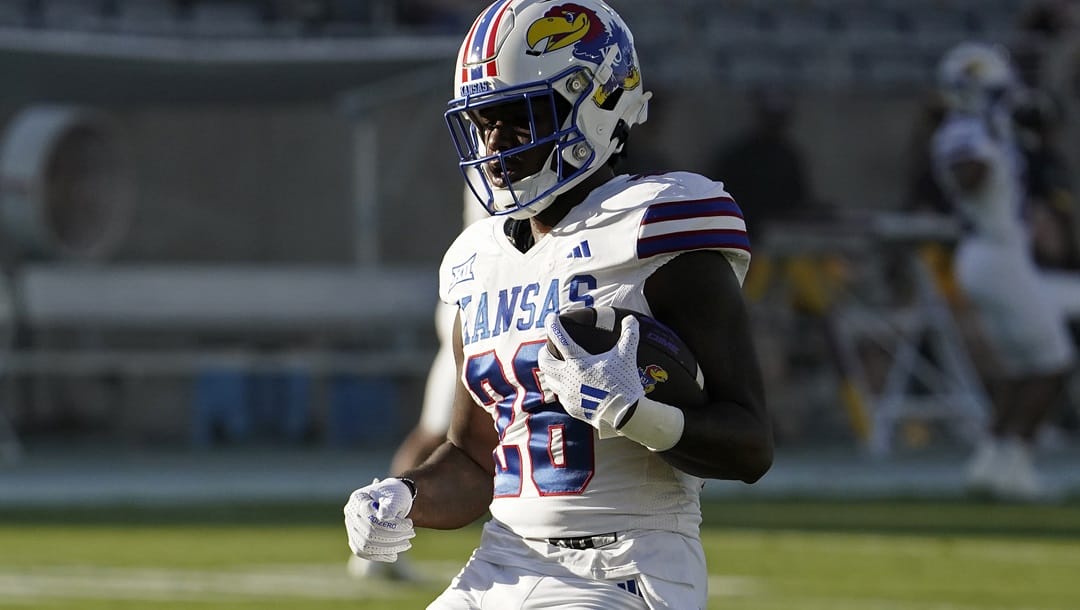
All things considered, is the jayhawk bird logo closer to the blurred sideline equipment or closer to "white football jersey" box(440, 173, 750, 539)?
"white football jersey" box(440, 173, 750, 539)

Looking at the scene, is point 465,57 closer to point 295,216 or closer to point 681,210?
point 681,210

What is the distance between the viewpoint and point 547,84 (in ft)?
10.7

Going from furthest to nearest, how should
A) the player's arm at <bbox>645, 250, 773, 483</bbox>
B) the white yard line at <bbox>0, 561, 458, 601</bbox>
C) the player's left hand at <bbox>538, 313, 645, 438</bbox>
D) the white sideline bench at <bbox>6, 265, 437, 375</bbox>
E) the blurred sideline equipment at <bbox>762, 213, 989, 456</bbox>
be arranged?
the white sideline bench at <bbox>6, 265, 437, 375</bbox>
the blurred sideline equipment at <bbox>762, 213, 989, 456</bbox>
the white yard line at <bbox>0, 561, 458, 601</bbox>
the player's arm at <bbox>645, 250, 773, 483</bbox>
the player's left hand at <bbox>538, 313, 645, 438</bbox>

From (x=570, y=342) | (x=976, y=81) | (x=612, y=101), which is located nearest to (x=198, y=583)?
(x=612, y=101)

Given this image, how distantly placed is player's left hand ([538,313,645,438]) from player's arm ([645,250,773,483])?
19cm

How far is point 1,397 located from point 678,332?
1145 centimetres

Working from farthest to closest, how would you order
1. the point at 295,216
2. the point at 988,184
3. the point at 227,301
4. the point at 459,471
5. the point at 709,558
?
the point at 295,216
the point at 227,301
the point at 988,184
the point at 709,558
the point at 459,471

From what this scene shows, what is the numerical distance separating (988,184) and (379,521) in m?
7.41

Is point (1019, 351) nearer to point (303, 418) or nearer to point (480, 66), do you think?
point (303, 418)

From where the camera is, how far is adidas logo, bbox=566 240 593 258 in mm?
3208

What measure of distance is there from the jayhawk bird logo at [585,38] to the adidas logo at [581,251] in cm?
28

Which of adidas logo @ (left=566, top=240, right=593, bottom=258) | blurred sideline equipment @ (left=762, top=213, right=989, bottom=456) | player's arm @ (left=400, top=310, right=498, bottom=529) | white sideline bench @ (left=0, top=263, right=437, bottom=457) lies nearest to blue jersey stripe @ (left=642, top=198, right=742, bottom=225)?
adidas logo @ (left=566, top=240, right=593, bottom=258)

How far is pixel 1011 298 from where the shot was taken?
1006 centimetres

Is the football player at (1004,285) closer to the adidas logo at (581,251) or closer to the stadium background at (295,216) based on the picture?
the stadium background at (295,216)
